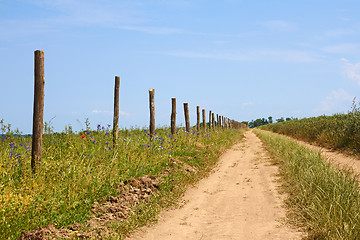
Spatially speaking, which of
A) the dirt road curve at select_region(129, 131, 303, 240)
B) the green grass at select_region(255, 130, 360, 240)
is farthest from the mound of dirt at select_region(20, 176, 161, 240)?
the green grass at select_region(255, 130, 360, 240)

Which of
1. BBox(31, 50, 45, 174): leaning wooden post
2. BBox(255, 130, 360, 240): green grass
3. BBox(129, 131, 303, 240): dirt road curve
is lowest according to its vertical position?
BBox(129, 131, 303, 240): dirt road curve

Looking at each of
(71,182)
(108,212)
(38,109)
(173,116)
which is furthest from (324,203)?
(173,116)

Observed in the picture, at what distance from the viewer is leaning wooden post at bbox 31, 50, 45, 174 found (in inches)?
289

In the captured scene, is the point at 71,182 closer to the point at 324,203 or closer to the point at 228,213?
the point at 228,213

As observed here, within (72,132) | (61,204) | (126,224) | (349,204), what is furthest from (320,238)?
(72,132)

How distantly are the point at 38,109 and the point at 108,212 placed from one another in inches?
121

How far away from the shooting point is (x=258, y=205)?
7.09 metres

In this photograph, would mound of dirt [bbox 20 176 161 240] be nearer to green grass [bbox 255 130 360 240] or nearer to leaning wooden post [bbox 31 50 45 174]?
leaning wooden post [bbox 31 50 45 174]

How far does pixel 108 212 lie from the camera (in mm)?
6160

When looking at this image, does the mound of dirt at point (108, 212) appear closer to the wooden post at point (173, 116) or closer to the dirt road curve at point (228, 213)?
the dirt road curve at point (228, 213)

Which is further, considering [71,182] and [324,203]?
[71,182]

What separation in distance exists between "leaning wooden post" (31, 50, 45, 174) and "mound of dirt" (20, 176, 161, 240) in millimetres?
2035

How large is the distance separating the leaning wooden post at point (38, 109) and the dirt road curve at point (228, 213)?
10.6 feet

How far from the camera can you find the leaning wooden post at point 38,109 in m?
7.34
